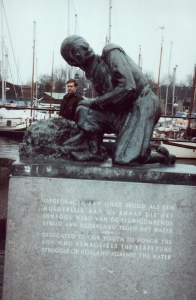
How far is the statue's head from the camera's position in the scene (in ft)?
13.1

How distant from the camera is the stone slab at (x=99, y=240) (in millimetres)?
3676

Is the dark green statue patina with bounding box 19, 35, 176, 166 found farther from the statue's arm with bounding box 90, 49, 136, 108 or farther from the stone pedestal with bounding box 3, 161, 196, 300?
the stone pedestal with bounding box 3, 161, 196, 300

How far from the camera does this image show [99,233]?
3.71 m

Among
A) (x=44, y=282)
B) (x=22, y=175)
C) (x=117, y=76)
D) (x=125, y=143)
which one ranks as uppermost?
(x=117, y=76)

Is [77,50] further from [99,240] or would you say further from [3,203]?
[3,203]

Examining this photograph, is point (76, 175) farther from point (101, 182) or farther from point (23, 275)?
point (23, 275)

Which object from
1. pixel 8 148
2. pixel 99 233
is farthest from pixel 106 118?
pixel 8 148

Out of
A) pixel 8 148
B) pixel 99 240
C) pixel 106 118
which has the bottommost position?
pixel 8 148

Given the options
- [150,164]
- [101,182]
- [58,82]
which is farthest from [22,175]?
[58,82]

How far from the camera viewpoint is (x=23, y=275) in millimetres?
3732

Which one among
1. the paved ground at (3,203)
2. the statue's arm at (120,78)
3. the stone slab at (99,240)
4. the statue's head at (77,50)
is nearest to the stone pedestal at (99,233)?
the stone slab at (99,240)

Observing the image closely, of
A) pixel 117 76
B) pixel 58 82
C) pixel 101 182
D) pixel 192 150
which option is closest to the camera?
pixel 101 182

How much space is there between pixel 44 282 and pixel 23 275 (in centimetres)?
20

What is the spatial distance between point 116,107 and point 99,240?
1.34 m
